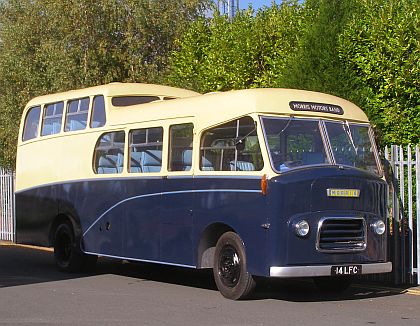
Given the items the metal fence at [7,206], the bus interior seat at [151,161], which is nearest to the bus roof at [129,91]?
the bus interior seat at [151,161]

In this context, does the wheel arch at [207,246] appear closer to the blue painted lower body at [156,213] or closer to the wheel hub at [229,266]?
the blue painted lower body at [156,213]

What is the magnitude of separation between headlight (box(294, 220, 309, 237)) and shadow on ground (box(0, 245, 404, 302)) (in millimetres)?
1402

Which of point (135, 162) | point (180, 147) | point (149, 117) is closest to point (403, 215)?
point (180, 147)

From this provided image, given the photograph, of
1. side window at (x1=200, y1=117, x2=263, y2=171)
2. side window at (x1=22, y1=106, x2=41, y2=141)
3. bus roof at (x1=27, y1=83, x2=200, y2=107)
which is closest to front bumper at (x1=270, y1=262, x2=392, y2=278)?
side window at (x1=200, y1=117, x2=263, y2=171)

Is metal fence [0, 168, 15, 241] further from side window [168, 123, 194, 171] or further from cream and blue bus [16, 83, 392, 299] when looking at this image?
side window [168, 123, 194, 171]

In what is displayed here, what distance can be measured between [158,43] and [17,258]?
29.6 feet

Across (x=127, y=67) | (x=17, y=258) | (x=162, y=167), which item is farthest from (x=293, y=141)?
(x=127, y=67)

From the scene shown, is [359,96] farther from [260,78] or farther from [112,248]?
[112,248]

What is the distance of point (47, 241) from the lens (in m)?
16.8

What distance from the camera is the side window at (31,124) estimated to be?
17438mm

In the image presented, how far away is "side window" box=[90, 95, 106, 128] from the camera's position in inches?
600

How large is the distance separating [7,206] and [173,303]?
44.6ft

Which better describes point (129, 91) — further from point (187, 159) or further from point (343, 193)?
point (343, 193)

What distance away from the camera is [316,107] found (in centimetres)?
1209
